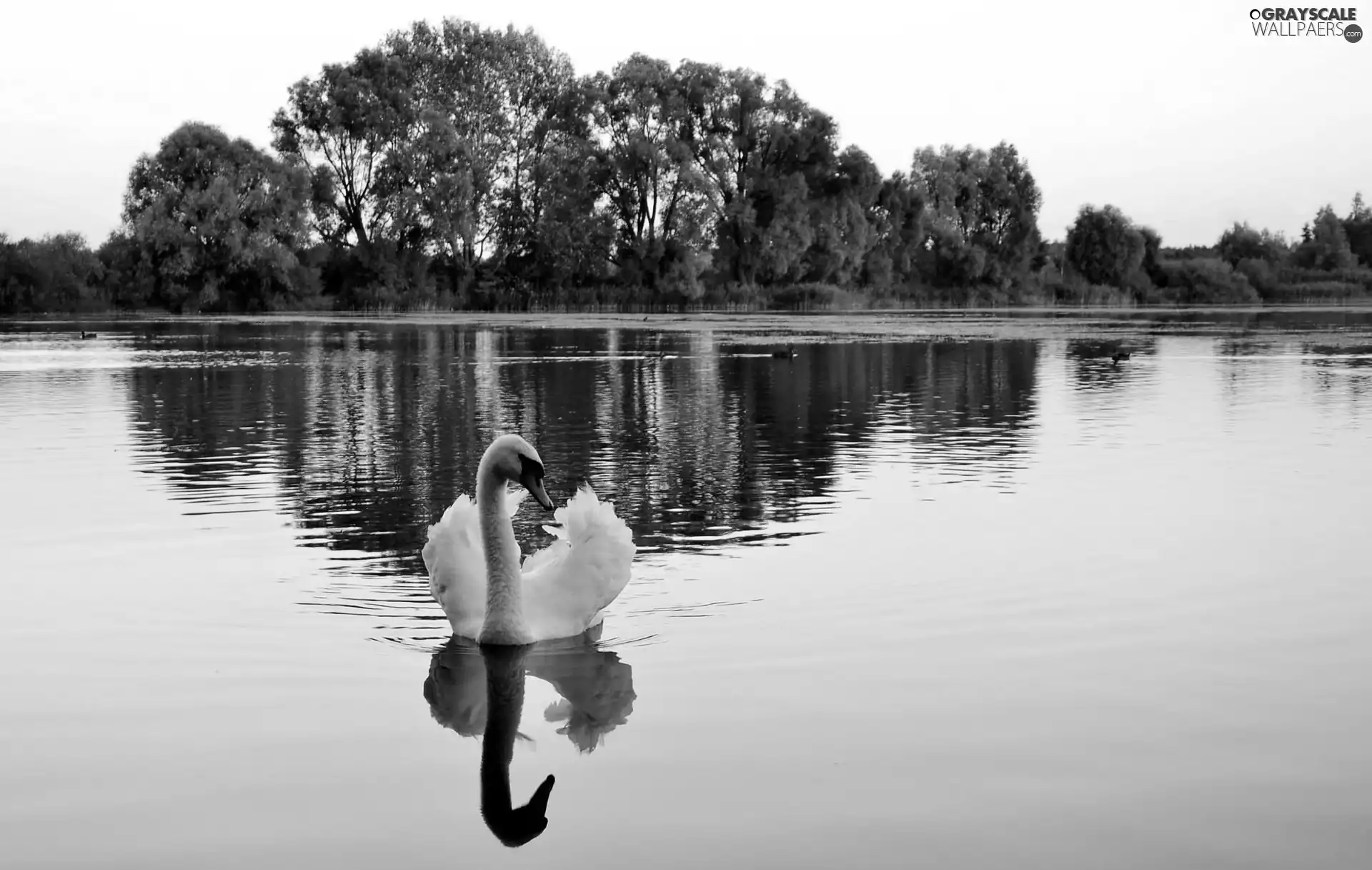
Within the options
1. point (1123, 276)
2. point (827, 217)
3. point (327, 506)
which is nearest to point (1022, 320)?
point (827, 217)

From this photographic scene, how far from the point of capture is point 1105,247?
115 meters

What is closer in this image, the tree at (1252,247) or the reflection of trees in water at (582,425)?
the reflection of trees in water at (582,425)

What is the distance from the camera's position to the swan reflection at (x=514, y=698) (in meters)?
6.11

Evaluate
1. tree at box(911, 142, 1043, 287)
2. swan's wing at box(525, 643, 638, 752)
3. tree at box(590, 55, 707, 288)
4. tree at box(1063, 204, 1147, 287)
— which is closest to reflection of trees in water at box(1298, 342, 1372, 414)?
swan's wing at box(525, 643, 638, 752)

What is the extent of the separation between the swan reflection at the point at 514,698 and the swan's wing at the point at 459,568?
147 millimetres

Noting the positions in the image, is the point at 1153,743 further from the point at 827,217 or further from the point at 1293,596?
the point at 827,217

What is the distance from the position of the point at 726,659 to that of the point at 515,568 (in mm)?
1285

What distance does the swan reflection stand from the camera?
20.0 ft

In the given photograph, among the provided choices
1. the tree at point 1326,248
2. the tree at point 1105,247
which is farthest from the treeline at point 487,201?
the tree at point 1326,248

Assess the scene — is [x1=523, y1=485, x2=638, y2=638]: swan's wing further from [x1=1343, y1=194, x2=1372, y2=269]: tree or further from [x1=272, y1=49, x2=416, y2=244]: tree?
A: [x1=1343, y1=194, x2=1372, y2=269]: tree

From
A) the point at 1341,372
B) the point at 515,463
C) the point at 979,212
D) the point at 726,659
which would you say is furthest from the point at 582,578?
the point at 979,212

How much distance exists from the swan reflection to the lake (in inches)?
1.1

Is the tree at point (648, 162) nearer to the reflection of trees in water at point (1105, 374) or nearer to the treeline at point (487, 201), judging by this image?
the treeline at point (487, 201)

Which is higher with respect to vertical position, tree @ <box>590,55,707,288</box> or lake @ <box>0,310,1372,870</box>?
tree @ <box>590,55,707,288</box>
